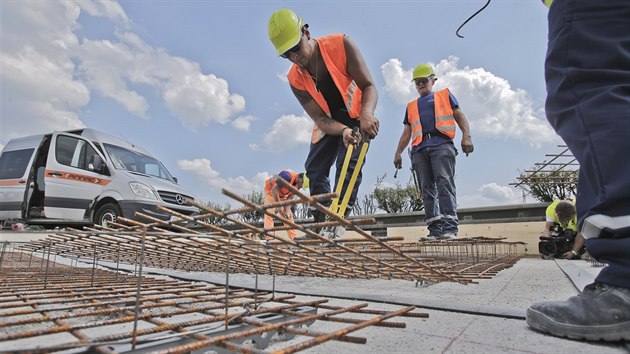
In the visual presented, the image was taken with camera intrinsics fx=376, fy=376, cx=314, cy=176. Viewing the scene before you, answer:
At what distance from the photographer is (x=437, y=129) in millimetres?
4109

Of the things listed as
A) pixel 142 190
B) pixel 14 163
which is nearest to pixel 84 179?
pixel 142 190

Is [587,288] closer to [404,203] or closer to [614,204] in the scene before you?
[614,204]

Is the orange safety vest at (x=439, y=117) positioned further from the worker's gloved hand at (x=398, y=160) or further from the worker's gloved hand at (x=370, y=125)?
the worker's gloved hand at (x=370, y=125)

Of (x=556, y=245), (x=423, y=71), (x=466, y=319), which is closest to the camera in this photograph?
(x=466, y=319)

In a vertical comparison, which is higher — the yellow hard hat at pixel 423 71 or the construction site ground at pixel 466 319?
Answer: the yellow hard hat at pixel 423 71

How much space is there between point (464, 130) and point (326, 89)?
2.22m

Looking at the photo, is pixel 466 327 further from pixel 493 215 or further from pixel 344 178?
pixel 493 215

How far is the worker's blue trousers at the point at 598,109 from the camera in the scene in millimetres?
978

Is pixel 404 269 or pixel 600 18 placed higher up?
pixel 600 18

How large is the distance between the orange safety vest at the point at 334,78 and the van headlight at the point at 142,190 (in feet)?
15.5

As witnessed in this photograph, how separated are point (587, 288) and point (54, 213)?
7.65m

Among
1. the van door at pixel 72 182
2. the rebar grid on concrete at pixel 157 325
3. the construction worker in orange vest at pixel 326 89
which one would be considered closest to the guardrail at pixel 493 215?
the van door at pixel 72 182

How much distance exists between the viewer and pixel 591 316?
99 centimetres

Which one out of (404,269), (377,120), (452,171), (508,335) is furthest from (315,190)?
(508,335)
